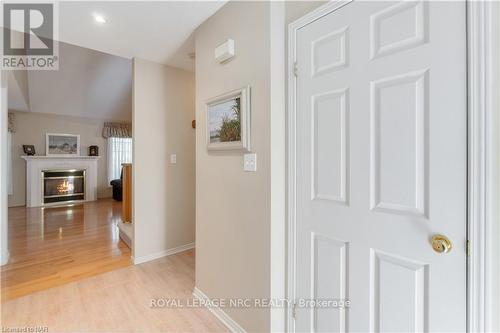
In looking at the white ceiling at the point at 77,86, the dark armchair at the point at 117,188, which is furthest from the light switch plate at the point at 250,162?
the dark armchair at the point at 117,188

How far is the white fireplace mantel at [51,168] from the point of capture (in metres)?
6.05

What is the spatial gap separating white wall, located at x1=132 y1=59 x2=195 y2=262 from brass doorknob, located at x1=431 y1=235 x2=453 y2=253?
272 cm

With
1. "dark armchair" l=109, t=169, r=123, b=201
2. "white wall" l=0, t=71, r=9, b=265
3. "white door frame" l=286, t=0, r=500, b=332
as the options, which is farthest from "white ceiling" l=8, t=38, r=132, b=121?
"white door frame" l=286, t=0, r=500, b=332

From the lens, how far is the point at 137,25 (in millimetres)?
2084

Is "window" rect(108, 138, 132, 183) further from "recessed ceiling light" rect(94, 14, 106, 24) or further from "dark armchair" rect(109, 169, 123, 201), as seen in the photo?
"recessed ceiling light" rect(94, 14, 106, 24)

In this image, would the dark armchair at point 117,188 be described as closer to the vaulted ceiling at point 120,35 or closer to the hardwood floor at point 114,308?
the vaulted ceiling at point 120,35

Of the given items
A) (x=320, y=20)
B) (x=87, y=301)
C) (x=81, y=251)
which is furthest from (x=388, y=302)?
(x=81, y=251)

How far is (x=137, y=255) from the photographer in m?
2.83

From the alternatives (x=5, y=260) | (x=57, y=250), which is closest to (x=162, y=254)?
(x=57, y=250)

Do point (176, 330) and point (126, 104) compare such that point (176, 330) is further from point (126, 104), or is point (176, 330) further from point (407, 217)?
point (126, 104)

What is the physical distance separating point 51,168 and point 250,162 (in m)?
7.00

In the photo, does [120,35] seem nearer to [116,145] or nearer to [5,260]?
[5,260]

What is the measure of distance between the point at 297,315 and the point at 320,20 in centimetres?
166

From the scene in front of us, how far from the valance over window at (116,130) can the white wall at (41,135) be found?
0.52ft
